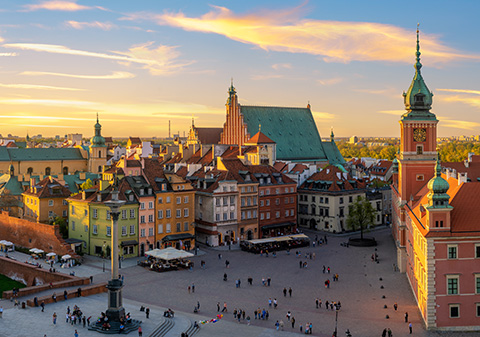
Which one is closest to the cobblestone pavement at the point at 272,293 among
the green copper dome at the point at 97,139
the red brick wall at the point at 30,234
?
the red brick wall at the point at 30,234

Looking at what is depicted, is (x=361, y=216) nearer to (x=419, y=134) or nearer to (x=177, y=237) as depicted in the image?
(x=419, y=134)

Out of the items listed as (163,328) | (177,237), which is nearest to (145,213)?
(177,237)

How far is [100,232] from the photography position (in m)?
72.6

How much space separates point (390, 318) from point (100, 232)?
39.3 meters

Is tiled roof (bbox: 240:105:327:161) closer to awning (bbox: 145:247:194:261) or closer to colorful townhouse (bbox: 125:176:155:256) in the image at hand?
colorful townhouse (bbox: 125:176:155:256)

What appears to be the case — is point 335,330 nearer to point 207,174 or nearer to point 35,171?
point 207,174

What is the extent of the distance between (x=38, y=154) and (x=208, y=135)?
40.2m

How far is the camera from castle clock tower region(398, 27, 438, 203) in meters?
67.4

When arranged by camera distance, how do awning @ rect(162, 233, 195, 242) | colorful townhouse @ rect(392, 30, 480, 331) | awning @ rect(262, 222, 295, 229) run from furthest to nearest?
1. awning @ rect(262, 222, 295, 229)
2. awning @ rect(162, 233, 195, 242)
3. colorful townhouse @ rect(392, 30, 480, 331)

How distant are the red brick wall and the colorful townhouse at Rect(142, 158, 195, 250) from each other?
1283 cm

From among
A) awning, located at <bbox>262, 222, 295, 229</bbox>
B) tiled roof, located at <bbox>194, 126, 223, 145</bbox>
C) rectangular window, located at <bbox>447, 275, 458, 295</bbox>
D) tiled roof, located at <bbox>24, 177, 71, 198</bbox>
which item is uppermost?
tiled roof, located at <bbox>194, 126, 223, 145</bbox>

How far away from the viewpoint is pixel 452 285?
1767 inches

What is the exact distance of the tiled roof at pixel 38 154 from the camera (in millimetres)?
129875

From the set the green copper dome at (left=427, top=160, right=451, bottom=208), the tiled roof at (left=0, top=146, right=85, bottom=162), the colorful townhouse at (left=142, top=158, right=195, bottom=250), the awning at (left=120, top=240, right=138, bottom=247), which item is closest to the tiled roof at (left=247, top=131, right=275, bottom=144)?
the colorful townhouse at (left=142, top=158, right=195, bottom=250)
